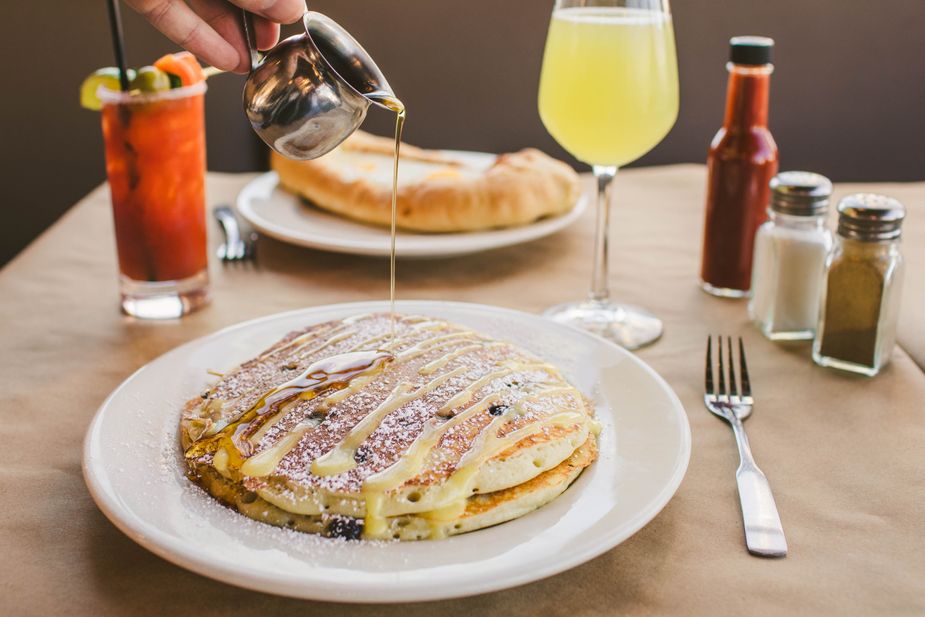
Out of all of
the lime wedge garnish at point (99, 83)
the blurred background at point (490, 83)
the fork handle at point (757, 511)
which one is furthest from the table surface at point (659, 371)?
the blurred background at point (490, 83)

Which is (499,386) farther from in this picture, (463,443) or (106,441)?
(106,441)

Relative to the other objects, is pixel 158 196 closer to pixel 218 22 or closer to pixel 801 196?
pixel 218 22

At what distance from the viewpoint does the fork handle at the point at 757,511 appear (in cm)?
78

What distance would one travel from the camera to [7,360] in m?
1.17

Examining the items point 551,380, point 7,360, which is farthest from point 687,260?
point 7,360

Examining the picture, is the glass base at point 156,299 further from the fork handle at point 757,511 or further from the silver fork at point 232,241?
the fork handle at point 757,511

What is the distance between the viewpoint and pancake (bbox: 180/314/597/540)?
0.75m

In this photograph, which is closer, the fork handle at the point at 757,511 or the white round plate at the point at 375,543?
the white round plate at the point at 375,543

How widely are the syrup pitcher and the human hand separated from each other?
87 mm

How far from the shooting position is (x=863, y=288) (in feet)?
3.61

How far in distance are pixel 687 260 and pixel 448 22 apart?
5.94 ft

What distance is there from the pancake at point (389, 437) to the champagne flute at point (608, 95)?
1.10 feet

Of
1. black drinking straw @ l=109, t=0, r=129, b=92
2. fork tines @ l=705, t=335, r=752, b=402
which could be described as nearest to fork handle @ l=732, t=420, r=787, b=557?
fork tines @ l=705, t=335, r=752, b=402

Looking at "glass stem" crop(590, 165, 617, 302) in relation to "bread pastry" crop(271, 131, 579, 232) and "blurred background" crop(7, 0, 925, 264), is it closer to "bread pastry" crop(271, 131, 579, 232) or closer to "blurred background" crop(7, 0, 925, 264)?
"bread pastry" crop(271, 131, 579, 232)
